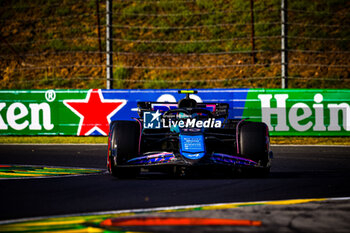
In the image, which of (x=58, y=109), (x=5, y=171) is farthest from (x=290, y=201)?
(x=58, y=109)

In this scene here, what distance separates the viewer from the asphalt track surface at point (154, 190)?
615 centimetres

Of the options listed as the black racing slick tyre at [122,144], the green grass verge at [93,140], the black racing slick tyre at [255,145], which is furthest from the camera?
the green grass verge at [93,140]

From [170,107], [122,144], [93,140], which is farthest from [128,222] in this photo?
[93,140]

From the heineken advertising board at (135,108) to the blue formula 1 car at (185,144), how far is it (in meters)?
7.20

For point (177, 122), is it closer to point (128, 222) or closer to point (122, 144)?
point (122, 144)

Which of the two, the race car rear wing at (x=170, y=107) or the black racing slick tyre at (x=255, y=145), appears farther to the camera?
the race car rear wing at (x=170, y=107)

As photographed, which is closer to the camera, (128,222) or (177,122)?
(128,222)

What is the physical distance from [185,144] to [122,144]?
2.89 feet

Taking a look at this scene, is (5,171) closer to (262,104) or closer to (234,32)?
(262,104)

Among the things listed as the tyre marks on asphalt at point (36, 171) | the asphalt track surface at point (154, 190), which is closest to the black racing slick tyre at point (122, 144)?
the asphalt track surface at point (154, 190)

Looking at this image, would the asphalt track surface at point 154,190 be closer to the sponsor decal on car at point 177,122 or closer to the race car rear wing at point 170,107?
the sponsor decal on car at point 177,122

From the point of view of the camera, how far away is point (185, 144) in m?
8.20

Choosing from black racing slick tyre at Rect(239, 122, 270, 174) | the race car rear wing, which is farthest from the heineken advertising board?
black racing slick tyre at Rect(239, 122, 270, 174)

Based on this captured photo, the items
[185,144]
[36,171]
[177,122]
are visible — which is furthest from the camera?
[36,171]
